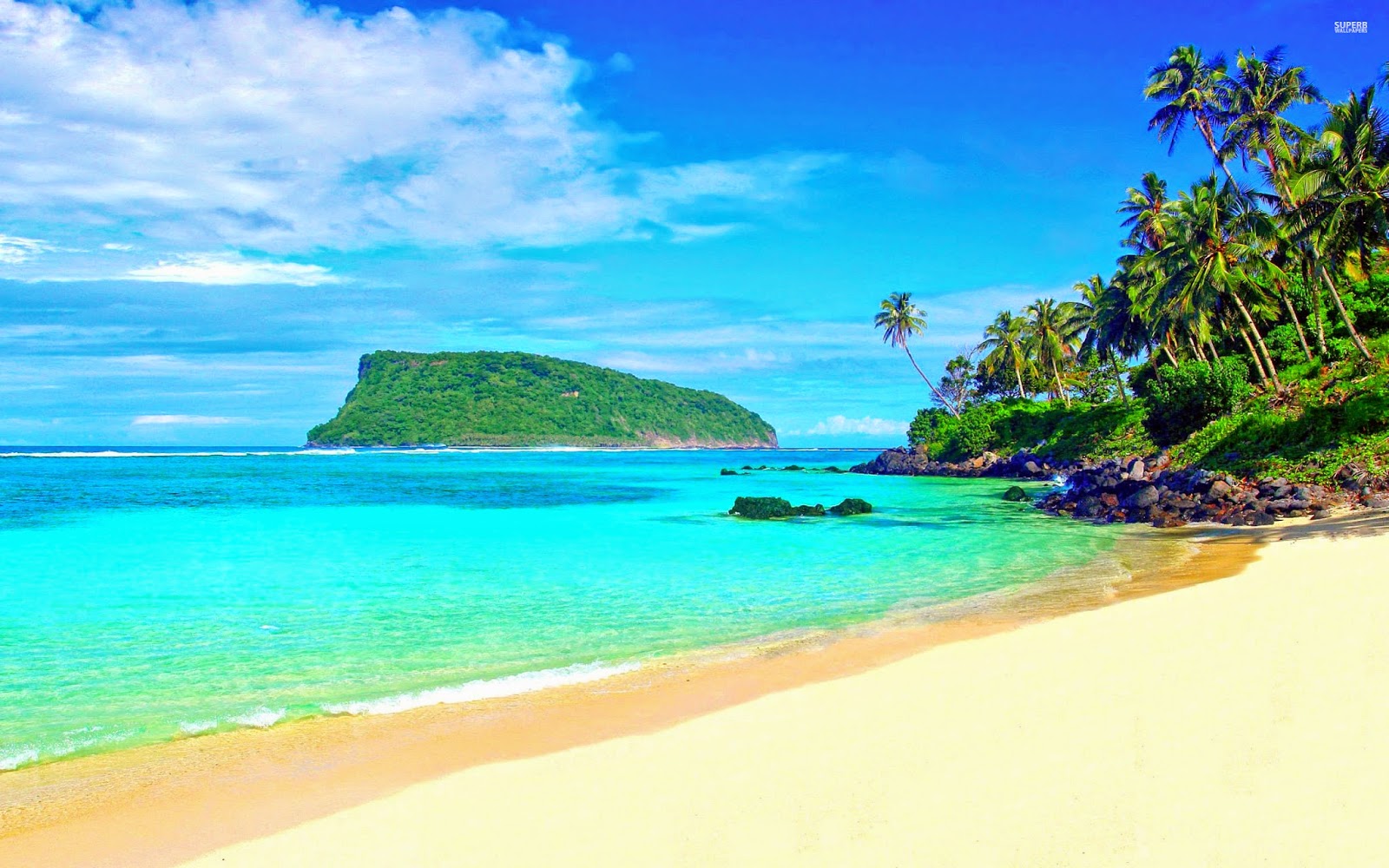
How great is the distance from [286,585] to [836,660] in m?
11.0

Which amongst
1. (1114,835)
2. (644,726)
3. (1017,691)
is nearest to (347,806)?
(644,726)

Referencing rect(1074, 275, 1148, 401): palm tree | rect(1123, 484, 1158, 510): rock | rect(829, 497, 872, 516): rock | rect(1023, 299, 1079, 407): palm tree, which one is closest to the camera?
rect(1123, 484, 1158, 510): rock

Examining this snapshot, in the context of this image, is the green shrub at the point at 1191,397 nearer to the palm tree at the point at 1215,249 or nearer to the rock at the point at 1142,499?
the palm tree at the point at 1215,249

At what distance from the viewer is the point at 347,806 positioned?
17.9 ft

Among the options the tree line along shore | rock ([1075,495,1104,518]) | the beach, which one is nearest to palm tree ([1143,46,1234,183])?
the tree line along shore

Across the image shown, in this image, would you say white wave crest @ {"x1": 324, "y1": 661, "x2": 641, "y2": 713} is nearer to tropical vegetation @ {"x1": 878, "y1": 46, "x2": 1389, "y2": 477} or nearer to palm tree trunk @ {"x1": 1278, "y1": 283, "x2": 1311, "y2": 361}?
tropical vegetation @ {"x1": 878, "y1": 46, "x2": 1389, "y2": 477}

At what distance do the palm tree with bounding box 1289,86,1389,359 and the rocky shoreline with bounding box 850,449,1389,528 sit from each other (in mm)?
8757

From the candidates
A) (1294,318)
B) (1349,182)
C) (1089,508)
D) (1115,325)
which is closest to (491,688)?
(1089,508)

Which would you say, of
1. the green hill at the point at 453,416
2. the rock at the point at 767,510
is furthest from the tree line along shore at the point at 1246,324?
the green hill at the point at 453,416

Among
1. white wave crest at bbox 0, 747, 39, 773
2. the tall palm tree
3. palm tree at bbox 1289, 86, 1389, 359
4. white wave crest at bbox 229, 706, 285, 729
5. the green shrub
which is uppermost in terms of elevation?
the tall palm tree

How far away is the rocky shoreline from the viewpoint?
2078 centimetres

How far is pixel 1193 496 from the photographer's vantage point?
80.3 ft

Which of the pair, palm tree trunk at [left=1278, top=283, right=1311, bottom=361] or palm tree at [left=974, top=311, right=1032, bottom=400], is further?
palm tree at [left=974, top=311, right=1032, bottom=400]

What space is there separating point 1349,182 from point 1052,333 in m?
36.8
